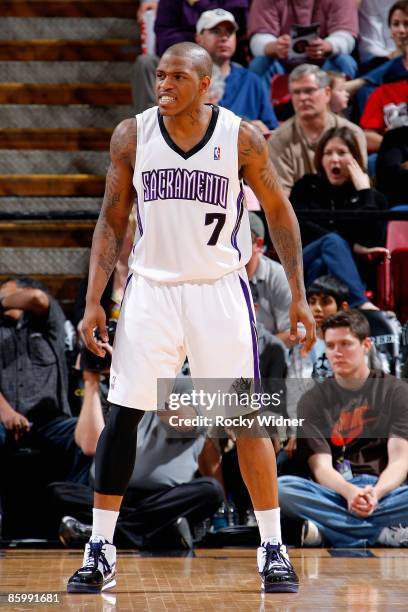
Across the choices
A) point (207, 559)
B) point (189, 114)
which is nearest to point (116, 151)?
point (189, 114)

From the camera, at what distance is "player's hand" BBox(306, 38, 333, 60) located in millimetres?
7496

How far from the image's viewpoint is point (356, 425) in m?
5.01

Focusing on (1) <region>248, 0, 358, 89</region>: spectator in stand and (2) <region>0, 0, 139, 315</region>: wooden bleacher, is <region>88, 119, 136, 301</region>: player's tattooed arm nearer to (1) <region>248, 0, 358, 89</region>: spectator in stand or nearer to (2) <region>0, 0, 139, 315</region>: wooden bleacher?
(2) <region>0, 0, 139, 315</region>: wooden bleacher

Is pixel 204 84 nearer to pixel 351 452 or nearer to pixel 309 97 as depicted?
pixel 351 452

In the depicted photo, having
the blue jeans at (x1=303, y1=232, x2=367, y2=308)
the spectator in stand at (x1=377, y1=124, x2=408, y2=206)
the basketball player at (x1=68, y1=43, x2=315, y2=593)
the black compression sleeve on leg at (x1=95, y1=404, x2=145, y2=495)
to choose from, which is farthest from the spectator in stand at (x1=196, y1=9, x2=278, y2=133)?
the black compression sleeve on leg at (x1=95, y1=404, x2=145, y2=495)

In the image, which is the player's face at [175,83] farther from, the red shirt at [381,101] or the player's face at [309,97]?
the red shirt at [381,101]

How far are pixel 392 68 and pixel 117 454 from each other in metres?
4.73

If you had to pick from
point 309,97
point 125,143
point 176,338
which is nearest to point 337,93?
point 309,97

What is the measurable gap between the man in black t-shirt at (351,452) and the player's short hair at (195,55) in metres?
1.77

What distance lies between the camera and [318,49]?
7.52 metres

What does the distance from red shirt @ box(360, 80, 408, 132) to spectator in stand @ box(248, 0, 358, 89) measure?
551 mm

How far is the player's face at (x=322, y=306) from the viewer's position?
5.37 meters

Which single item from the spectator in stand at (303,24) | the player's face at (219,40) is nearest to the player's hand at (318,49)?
the spectator in stand at (303,24)

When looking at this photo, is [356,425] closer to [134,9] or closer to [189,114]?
[189,114]
